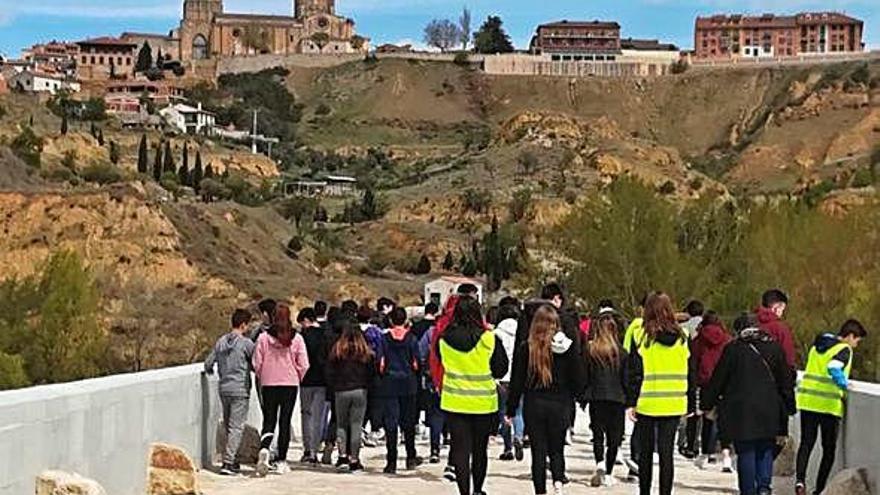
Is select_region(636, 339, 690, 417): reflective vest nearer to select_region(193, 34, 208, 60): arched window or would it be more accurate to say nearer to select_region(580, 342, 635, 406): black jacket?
select_region(580, 342, 635, 406): black jacket

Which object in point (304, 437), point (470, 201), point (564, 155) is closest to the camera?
point (304, 437)

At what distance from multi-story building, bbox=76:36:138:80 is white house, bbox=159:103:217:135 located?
35239mm

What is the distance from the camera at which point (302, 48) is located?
19675cm

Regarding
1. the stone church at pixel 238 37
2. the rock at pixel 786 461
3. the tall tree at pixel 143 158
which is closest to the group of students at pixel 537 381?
the rock at pixel 786 461

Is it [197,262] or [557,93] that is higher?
[557,93]

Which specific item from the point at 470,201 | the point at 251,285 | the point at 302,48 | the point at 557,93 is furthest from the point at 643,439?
the point at 302,48

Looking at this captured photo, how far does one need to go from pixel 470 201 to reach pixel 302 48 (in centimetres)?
9985

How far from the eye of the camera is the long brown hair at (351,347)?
14.2m

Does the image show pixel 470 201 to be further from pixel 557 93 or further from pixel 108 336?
pixel 557 93

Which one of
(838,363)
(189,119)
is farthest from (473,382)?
(189,119)

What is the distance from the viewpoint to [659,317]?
10.8m

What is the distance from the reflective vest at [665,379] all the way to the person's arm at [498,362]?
105cm

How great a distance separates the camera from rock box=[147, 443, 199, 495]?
474 inches

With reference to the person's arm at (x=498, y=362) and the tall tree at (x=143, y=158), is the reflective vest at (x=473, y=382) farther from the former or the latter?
the tall tree at (x=143, y=158)
